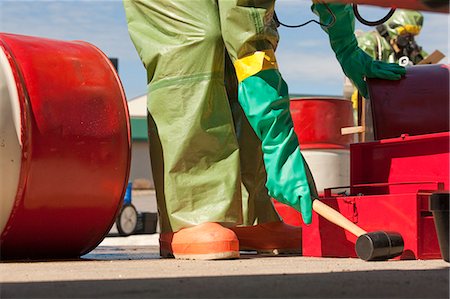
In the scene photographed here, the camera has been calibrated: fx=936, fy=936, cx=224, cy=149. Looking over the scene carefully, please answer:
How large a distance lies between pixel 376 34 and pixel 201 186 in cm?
630

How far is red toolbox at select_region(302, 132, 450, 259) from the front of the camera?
12.6 ft

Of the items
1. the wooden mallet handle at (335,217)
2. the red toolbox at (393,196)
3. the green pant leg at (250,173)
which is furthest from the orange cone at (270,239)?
the wooden mallet handle at (335,217)

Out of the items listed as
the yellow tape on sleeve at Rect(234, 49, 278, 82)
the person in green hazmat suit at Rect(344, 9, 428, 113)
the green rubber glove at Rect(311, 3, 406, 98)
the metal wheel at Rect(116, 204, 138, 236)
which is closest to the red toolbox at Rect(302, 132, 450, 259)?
the green rubber glove at Rect(311, 3, 406, 98)

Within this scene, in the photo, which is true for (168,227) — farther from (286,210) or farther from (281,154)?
(286,210)

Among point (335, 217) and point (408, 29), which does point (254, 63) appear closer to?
point (335, 217)

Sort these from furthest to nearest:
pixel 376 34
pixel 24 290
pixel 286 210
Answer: pixel 376 34 → pixel 286 210 → pixel 24 290

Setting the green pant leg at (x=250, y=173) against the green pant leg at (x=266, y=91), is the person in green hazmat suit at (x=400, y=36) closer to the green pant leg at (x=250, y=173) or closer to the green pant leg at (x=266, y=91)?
Result: the green pant leg at (x=250, y=173)

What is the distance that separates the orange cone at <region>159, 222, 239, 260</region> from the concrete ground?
0.53 feet

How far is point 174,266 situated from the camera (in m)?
3.52

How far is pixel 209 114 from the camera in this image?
13.6 feet

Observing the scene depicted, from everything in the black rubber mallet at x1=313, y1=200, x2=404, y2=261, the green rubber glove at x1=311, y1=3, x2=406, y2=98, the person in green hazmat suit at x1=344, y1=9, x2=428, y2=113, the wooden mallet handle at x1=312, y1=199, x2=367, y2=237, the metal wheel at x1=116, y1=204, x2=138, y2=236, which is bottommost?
the metal wheel at x1=116, y1=204, x2=138, y2=236

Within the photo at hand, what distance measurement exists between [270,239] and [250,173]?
0.34 metres

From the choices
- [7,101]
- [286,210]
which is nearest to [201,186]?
[7,101]

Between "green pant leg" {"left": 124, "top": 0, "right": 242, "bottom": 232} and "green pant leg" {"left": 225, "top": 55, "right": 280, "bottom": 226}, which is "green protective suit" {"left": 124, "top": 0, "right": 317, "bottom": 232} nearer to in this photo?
"green pant leg" {"left": 124, "top": 0, "right": 242, "bottom": 232}
